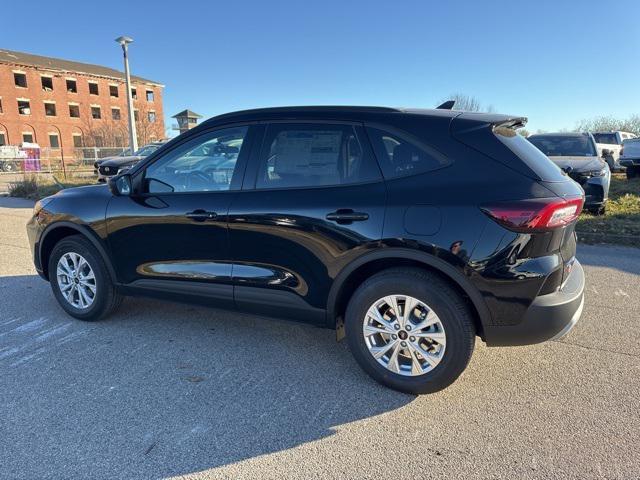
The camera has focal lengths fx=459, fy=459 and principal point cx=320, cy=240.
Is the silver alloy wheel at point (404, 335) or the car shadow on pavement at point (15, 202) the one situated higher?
the car shadow on pavement at point (15, 202)

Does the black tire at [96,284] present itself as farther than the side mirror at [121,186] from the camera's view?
Yes

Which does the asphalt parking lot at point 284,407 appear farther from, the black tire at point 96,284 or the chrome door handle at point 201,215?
the chrome door handle at point 201,215

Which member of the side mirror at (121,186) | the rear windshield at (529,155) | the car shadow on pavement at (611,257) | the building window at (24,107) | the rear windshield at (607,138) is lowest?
the car shadow on pavement at (611,257)

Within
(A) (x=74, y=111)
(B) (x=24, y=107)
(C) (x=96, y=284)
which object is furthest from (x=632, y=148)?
(A) (x=74, y=111)

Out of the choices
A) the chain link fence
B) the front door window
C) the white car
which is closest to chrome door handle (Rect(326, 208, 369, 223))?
the front door window

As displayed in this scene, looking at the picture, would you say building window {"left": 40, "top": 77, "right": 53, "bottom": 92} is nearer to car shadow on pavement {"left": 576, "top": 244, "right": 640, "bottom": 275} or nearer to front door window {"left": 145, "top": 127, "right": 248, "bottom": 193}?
front door window {"left": 145, "top": 127, "right": 248, "bottom": 193}

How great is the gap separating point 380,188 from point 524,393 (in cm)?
165

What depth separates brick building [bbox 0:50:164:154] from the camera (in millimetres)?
50312

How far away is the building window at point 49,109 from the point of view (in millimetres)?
53562

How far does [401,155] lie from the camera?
2969 millimetres

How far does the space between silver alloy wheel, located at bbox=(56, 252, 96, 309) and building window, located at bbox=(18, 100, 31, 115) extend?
190 ft

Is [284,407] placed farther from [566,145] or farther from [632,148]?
[632,148]

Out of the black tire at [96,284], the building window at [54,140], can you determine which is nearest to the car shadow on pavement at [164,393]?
the black tire at [96,284]

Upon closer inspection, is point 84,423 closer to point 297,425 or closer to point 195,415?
point 195,415
